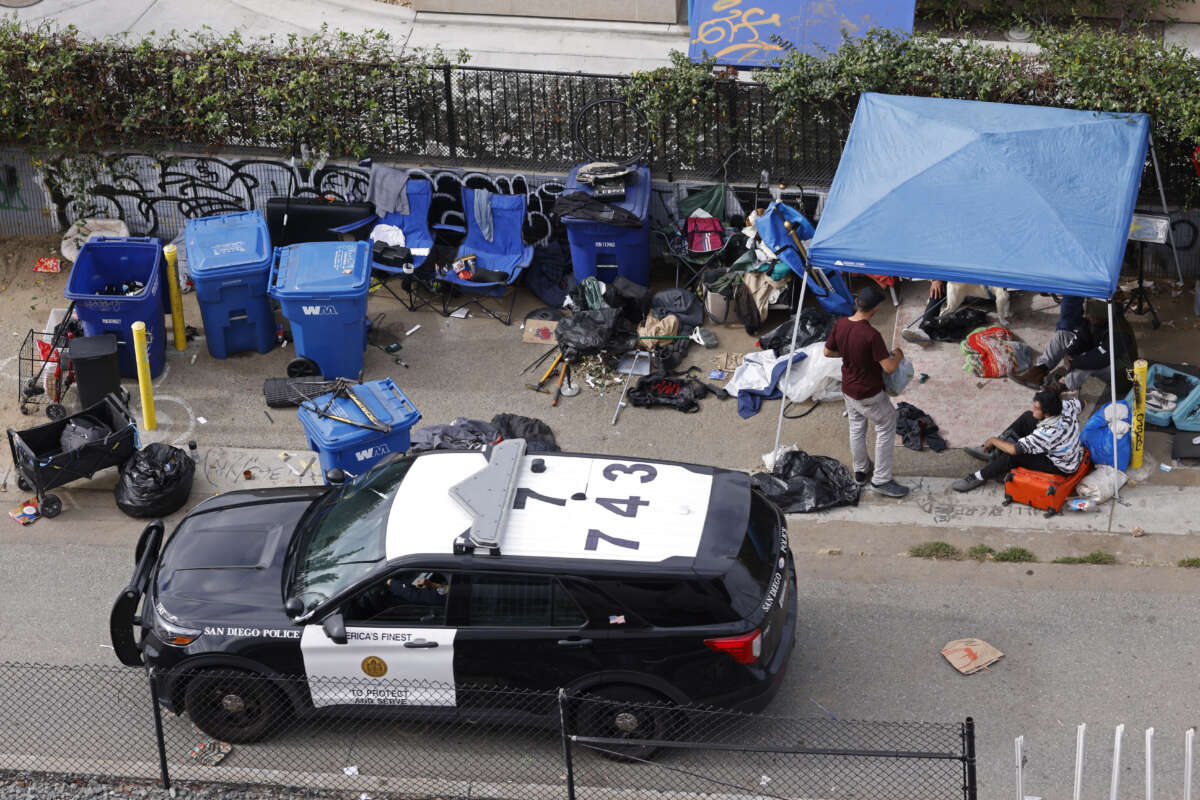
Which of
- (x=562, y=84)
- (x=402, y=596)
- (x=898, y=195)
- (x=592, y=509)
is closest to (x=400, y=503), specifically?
(x=402, y=596)

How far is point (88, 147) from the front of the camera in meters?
14.3

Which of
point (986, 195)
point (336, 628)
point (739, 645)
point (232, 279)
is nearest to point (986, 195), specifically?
point (986, 195)

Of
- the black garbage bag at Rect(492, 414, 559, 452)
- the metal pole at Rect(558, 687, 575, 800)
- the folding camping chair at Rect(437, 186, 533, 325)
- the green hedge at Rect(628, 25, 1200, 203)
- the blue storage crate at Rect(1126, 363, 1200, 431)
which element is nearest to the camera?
the metal pole at Rect(558, 687, 575, 800)

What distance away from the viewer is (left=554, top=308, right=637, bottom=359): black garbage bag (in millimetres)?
12609

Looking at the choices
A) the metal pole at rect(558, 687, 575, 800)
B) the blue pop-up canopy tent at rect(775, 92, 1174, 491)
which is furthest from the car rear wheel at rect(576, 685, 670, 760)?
the blue pop-up canopy tent at rect(775, 92, 1174, 491)

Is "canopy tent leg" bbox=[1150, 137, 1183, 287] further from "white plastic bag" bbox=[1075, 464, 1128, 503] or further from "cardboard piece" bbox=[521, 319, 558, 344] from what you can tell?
"cardboard piece" bbox=[521, 319, 558, 344]

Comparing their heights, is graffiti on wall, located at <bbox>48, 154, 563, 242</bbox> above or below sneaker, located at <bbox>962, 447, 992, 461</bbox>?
above

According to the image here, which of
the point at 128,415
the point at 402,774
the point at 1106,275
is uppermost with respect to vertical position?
the point at 1106,275

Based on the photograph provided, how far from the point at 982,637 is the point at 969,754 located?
2567 millimetres

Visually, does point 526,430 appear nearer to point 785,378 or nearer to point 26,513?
point 785,378

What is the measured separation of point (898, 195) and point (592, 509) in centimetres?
432

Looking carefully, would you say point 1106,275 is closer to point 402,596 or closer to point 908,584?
point 908,584

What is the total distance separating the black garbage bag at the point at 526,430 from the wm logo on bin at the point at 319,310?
1.77m

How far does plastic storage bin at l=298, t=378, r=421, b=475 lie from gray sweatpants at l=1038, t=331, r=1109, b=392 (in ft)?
18.2
